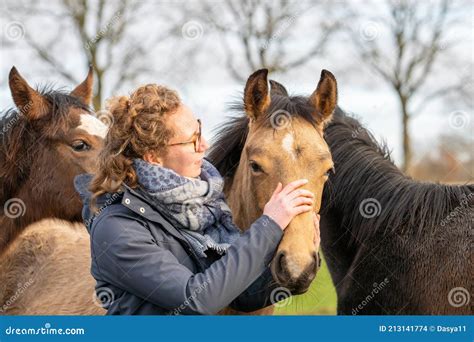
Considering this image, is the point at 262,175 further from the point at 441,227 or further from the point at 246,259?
the point at 441,227

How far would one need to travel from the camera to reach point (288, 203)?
2760 mm

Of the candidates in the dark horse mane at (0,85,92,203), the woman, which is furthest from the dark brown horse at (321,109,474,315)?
the dark horse mane at (0,85,92,203)

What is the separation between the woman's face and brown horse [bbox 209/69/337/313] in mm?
370

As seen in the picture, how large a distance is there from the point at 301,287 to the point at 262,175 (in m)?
0.62

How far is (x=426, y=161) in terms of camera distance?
75.6 ft

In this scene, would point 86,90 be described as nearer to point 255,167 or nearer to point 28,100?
point 28,100

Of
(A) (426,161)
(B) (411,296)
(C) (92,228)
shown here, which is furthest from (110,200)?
(A) (426,161)

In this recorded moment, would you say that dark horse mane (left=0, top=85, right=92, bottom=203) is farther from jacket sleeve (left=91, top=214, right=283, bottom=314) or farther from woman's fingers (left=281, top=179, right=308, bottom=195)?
woman's fingers (left=281, top=179, right=308, bottom=195)

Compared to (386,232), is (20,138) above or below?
above

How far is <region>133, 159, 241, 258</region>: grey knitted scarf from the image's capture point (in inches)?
112

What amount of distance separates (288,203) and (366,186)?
1.74m

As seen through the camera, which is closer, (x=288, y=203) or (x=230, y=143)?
(x=288, y=203)

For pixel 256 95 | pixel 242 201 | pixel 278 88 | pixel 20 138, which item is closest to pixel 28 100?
pixel 20 138
